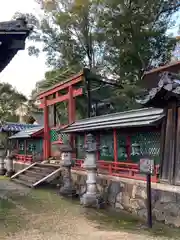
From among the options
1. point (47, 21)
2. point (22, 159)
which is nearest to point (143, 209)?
point (22, 159)

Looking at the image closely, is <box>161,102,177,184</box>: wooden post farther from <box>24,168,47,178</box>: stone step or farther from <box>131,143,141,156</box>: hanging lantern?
<box>24,168,47,178</box>: stone step

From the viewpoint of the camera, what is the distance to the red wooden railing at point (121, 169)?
8527mm

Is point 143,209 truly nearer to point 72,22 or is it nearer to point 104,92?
point 104,92

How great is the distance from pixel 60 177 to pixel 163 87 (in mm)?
7956

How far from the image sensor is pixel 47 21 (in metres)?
24.7

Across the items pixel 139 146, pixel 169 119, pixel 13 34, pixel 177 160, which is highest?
pixel 13 34

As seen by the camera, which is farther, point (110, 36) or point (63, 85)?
point (110, 36)

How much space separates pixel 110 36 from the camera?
22.2m

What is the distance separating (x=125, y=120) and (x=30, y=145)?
12058 mm

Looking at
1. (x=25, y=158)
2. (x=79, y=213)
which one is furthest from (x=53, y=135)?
(x=79, y=213)

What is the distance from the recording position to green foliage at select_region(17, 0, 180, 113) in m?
21.5

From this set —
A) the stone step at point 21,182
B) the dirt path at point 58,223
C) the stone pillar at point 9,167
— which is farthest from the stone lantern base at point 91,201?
the stone pillar at point 9,167

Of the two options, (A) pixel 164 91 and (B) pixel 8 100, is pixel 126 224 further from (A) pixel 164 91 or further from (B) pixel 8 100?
(B) pixel 8 100

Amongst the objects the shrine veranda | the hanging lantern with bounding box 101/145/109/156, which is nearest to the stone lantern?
the shrine veranda
